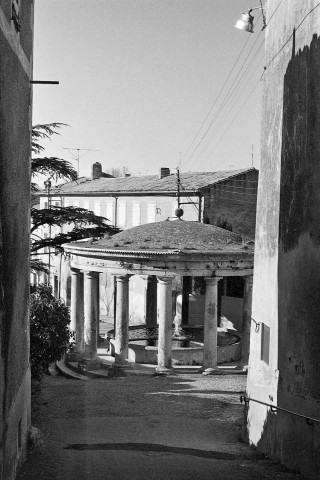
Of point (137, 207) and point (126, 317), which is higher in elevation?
point (137, 207)

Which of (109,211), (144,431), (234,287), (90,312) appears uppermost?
(109,211)

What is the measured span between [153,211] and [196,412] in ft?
82.2

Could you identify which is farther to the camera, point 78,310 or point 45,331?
point 78,310

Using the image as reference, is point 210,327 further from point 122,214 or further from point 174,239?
point 122,214

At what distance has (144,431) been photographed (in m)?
15.5

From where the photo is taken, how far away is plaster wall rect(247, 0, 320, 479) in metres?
11.7

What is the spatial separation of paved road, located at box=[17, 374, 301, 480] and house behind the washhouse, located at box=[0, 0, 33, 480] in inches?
45.7

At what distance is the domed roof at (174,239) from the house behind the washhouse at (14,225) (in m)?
10.6

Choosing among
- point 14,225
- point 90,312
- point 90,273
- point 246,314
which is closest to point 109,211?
point 90,273

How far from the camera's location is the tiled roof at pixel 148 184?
3969cm

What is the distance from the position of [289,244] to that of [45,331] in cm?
797

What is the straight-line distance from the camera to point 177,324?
30.4m

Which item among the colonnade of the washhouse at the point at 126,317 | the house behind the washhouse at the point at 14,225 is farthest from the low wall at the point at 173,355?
the house behind the washhouse at the point at 14,225

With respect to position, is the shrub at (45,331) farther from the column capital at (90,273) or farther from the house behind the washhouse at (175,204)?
the house behind the washhouse at (175,204)
